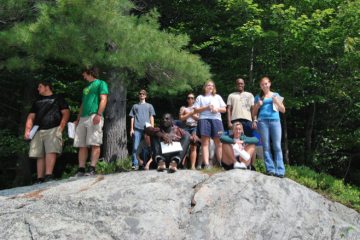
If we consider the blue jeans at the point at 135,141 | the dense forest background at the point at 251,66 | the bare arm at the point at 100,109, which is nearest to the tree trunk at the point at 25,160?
the dense forest background at the point at 251,66

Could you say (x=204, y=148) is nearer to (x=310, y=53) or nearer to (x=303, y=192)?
(x=303, y=192)

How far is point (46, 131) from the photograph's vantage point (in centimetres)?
470

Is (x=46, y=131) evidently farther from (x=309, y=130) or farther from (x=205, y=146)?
(x=309, y=130)

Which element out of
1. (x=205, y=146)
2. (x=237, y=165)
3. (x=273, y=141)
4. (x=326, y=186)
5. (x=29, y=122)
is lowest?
(x=326, y=186)

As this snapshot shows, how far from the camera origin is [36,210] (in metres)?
3.36

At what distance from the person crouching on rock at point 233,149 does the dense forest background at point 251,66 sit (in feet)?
5.67

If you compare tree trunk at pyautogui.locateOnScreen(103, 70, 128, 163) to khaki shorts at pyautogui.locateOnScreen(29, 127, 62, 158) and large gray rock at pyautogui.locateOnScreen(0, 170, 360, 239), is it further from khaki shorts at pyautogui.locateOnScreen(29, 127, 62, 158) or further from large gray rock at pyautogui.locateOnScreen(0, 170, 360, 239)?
large gray rock at pyautogui.locateOnScreen(0, 170, 360, 239)

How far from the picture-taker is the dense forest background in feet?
18.2

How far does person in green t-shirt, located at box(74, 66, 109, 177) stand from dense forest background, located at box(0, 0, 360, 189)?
59 cm

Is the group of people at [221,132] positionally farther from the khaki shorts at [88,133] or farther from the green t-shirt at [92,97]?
the green t-shirt at [92,97]

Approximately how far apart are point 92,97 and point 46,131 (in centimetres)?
101

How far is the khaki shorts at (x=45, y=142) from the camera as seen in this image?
15.2 ft

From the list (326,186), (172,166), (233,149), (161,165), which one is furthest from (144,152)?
(326,186)

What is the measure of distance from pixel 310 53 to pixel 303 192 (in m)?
4.05
